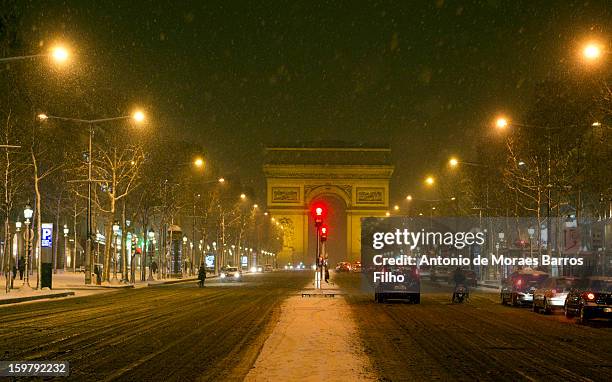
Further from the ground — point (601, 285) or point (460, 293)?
point (601, 285)

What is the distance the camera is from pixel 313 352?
18406 mm

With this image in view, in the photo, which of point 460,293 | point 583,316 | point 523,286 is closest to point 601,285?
point 583,316

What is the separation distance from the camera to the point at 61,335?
72.1ft

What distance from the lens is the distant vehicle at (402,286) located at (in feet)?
136

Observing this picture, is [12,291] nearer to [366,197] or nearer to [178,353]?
[178,353]

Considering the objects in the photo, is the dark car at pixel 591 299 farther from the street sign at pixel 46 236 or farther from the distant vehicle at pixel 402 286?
the street sign at pixel 46 236

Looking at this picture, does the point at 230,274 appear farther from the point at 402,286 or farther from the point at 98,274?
the point at 402,286

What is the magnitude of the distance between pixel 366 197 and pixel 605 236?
270 ft

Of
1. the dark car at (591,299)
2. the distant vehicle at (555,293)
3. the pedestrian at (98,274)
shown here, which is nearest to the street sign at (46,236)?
the pedestrian at (98,274)

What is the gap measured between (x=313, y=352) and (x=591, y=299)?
1466 centimetres

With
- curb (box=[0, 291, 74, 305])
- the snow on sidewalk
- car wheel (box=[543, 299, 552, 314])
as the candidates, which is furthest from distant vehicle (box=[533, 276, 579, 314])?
curb (box=[0, 291, 74, 305])

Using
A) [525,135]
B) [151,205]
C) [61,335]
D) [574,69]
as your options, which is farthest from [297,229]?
[61,335]

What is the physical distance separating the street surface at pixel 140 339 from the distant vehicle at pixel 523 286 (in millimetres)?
11664

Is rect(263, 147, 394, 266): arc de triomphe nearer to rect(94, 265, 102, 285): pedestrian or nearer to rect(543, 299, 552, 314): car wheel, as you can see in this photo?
rect(94, 265, 102, 285): pedestrian
